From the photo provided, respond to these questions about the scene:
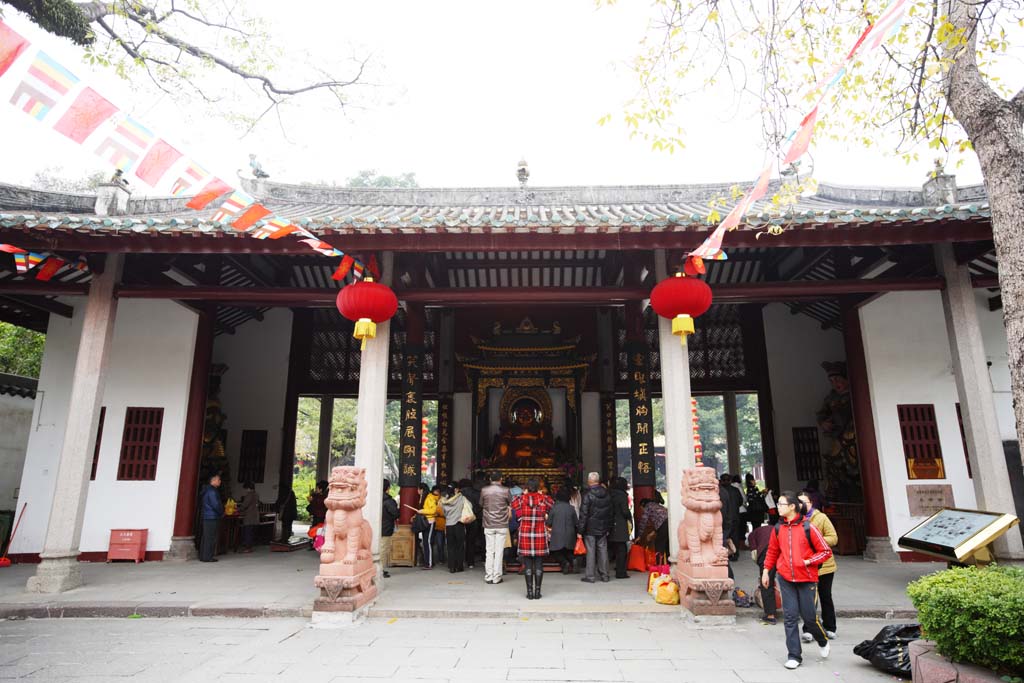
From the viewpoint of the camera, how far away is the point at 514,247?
256 inches

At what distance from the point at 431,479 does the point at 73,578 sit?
22885mm

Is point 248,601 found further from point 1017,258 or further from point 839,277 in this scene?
point 839,277

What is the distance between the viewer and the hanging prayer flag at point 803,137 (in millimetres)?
3939

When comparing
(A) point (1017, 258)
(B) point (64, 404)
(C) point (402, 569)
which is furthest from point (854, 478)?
(B) point (64, 404)

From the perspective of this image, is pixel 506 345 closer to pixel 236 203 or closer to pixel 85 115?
pixel 236 203

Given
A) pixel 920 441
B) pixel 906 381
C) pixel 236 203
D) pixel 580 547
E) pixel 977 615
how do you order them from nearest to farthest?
pixel 977 615 < pixel 236 203 < pixel 580 547 < pixel 920 441 < pixel 906 381

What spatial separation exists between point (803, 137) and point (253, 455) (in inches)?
452

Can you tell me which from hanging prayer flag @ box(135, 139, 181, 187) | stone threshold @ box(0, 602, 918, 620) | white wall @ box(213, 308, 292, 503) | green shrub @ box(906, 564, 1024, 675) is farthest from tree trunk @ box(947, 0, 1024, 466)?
white wall @ box(213, 308, 292, 503)

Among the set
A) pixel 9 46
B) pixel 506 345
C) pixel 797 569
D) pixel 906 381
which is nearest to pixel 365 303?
pixel 9 46

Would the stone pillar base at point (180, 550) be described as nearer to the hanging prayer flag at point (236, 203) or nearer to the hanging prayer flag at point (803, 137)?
the hanging prayer flag at point (236, 203)

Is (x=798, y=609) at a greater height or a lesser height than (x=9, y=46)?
lesser

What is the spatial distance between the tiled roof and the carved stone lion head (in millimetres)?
2715

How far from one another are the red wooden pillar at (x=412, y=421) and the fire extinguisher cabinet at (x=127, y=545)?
13.0ft

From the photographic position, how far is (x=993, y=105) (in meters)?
3.85
